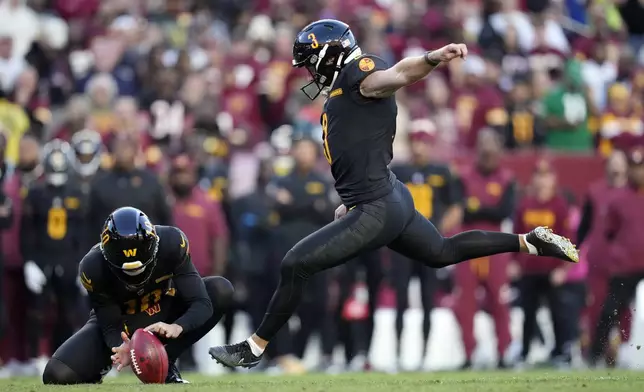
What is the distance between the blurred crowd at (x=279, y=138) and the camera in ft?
40.1

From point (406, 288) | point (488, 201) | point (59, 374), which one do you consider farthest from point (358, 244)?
point (488, 201)

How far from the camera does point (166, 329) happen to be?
320 inches

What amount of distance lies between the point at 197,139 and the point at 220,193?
686 mm

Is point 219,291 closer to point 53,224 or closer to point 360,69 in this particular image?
point 360,69

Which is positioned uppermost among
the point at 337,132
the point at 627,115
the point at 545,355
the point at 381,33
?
the point at 381,33

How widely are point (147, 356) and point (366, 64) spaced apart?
2114 millimetres

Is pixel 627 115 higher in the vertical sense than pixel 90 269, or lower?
higher

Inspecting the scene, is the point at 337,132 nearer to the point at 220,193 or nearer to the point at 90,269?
the point at 90,269

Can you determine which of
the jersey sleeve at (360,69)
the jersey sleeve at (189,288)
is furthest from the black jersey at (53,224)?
the jersey sleeve at (360,69)

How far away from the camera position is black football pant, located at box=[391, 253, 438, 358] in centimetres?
1202

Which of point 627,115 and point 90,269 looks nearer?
point 90,269

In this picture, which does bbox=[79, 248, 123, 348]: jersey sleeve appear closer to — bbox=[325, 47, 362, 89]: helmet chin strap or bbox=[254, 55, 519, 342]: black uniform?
bbox=[254, 55, 519, 342]: black uniform

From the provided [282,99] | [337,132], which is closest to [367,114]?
[337,132]

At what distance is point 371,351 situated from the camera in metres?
12.5
